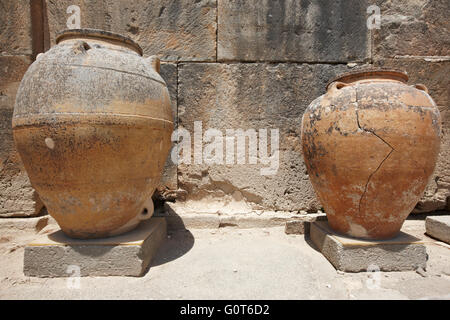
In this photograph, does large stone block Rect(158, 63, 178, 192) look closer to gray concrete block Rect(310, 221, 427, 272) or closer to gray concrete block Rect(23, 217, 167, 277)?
gray concrete block Rect(23, 217, 167, 277)

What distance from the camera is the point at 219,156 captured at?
2.72 meters

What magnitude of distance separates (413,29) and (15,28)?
404 cm

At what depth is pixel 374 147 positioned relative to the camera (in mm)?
1688

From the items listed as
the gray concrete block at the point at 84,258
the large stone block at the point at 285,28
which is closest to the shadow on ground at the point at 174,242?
the gray concrete block at the point at 84,258

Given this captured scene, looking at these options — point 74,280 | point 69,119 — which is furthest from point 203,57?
point 74,280

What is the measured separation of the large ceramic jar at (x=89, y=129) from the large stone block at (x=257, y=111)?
0.94 metres

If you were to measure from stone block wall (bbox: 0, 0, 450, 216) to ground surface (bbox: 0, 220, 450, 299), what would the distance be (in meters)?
0.72

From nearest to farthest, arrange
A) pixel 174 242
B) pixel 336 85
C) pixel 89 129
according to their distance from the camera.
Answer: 1. pixel 89 129
2. pixel 336 85
3. pixel 174 242

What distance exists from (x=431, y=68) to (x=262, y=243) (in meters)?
2.56

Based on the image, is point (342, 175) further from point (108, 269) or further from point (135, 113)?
point (108, 269)

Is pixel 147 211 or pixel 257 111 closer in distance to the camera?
pixel 147 211

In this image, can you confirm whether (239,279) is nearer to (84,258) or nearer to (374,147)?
(84,258)

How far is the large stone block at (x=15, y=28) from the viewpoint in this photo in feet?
8.23

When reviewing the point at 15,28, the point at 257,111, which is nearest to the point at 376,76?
the point at 257,111
